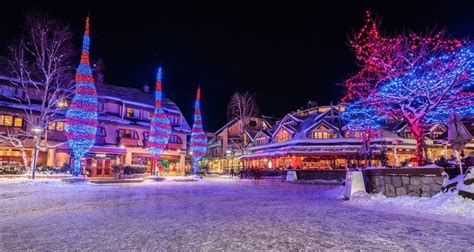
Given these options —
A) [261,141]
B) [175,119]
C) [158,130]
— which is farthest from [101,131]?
[261,141]

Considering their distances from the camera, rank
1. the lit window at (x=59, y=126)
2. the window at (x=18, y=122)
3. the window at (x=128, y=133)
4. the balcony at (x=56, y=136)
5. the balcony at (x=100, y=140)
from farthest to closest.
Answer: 1. the window at (x=128, y=133)
2. the balcony at (x=100, y=140)
3. the lit window at (x=59, y=126)
4. the balcony at (x=56, y=136)
5. the window at (x=18, y=122)

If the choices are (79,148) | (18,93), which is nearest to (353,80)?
(79,148)

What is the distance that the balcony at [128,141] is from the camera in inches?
1407

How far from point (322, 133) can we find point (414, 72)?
24172mm

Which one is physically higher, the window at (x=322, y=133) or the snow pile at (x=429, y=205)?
the window at (x=322, y=133)

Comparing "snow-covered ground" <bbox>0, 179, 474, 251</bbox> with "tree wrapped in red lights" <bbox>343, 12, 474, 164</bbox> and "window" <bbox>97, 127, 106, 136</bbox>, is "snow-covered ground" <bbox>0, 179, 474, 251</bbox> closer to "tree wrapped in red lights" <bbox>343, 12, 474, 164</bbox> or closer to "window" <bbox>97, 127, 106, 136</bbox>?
"tree wrapped in red lights" <bbox>343, 12, 474, 164</bbox>

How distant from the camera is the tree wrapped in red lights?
13.9 meters

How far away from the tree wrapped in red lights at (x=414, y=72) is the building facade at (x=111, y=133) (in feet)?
74.4

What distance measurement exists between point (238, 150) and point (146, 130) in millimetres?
19741

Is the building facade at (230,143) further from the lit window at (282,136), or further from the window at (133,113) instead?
the window at (133,113)

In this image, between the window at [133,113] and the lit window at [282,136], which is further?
the lit window at [282,136]

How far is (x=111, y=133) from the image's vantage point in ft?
116

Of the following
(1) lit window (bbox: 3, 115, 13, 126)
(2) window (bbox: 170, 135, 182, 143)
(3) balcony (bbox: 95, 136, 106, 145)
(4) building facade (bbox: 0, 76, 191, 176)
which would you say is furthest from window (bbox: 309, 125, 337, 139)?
(1) lit window (bbox: 3, 115, 13, 126)

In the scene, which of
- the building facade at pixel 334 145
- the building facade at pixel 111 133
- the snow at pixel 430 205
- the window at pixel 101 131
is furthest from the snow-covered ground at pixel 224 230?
the building facade at pixel 334 145
